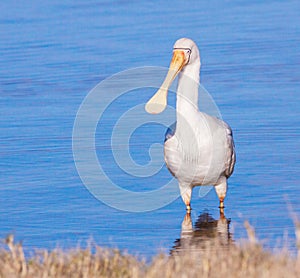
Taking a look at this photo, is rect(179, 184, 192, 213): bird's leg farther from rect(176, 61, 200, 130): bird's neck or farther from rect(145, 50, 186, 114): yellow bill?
rect(145, 50, 186, 114): yellow bill

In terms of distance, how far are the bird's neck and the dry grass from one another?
3.71 meters

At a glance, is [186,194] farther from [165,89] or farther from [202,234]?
[165,89]

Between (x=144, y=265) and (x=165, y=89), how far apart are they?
3563 mm

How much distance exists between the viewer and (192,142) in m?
10.3

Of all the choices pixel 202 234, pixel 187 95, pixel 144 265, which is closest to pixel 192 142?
pixel 187 95

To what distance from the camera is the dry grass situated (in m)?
6.29

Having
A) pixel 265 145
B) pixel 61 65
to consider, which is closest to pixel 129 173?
pixel 265 145

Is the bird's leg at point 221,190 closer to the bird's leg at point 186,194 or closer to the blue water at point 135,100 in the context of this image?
the blue water at point 135,100

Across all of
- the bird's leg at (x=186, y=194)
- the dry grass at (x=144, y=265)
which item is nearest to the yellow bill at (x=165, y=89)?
the bird's leg at (x=186, y=194)

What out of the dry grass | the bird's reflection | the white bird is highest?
the white bird

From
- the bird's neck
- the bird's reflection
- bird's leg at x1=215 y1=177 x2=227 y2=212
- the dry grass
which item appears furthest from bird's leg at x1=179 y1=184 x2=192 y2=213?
the dry grass

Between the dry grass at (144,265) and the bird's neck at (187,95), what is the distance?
12.2ft

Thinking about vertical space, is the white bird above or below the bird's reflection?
above

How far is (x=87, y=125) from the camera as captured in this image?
44.6ft
